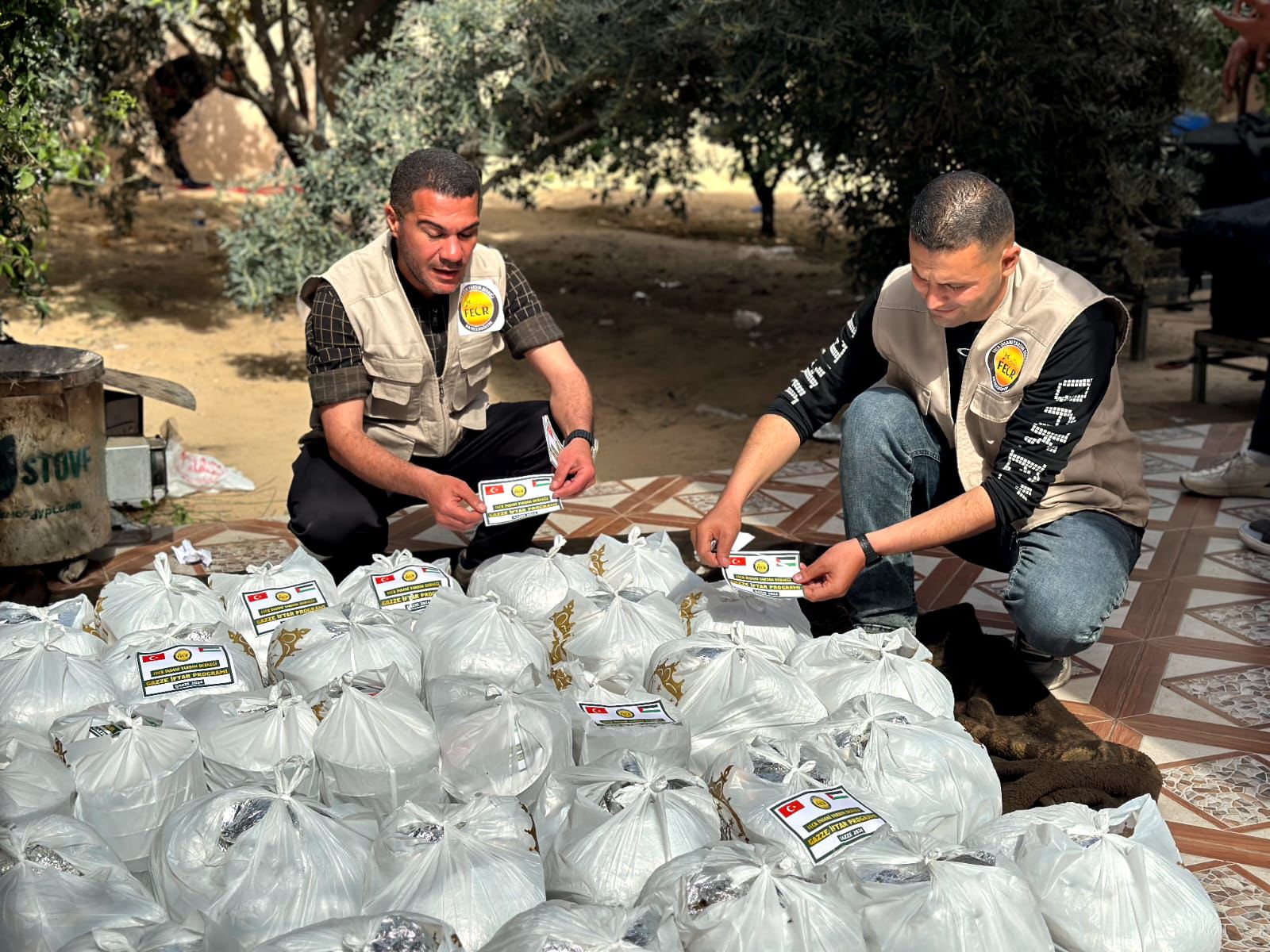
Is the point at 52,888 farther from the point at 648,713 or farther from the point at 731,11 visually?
the point at 731,11

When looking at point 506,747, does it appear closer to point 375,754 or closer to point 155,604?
point 375,754

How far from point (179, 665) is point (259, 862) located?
737 mm

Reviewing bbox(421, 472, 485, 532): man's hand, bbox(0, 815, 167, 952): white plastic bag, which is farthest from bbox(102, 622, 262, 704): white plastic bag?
bbox(421, 472, 485, 532): man's hand

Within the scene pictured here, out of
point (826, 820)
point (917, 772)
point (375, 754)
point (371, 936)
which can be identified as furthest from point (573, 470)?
point (371, 936)

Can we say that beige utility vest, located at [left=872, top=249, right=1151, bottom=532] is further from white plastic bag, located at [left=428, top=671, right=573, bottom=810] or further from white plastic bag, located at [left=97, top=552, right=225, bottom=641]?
white plastic bag, located at [left=97, top=552, right=225, bottom=641]

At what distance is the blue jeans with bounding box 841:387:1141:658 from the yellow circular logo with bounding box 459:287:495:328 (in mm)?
1045

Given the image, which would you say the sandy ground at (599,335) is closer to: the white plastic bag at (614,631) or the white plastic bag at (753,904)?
the white plastic bag at (614,631)

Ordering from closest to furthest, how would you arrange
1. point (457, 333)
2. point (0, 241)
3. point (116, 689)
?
point (116, 689)
point (457, 333)
point (0, 241)

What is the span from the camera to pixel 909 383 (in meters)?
3.21

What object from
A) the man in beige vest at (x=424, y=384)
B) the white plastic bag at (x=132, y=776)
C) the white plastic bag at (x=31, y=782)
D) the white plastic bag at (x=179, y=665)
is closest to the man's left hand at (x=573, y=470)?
the man in beige vest at (x=424, y=384)

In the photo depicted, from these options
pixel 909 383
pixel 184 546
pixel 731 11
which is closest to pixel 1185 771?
pixel 909 383

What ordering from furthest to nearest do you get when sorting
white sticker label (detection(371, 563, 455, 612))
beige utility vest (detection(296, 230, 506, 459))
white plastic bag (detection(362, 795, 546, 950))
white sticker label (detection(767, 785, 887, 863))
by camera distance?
beige utility vest (detection(296, 230, 506, 459))
white sticker label (detection(371, 563, 455, 612))
white sticker label (detection(767, 785, 887, 863))
white plastic bag (detection(362, 795, 546, 950))

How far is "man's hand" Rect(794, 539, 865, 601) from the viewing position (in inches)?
109

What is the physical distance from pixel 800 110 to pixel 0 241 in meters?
3.40
